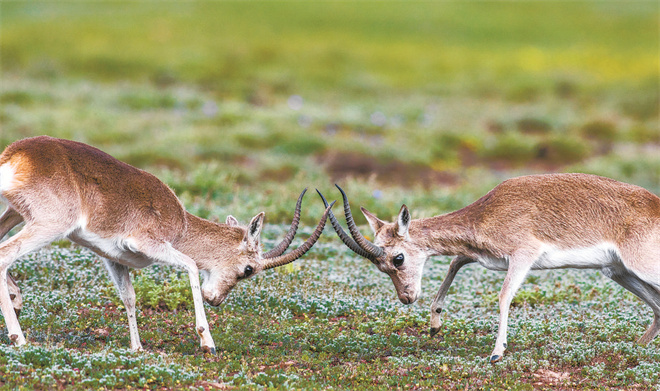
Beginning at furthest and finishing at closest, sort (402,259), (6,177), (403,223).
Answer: (402,259) < (403,223) < (6,177)

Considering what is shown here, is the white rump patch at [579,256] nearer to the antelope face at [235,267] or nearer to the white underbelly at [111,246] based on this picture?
the antelope face at [235,267]

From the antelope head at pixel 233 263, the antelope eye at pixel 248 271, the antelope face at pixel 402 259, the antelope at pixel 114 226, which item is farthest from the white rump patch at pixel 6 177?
the antelope face at pixel 402 259

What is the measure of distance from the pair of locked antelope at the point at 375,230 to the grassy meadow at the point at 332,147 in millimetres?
661

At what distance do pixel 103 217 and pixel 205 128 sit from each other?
14.0 metres

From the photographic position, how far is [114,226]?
8.20 metres

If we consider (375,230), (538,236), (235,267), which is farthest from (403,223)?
(235,267)

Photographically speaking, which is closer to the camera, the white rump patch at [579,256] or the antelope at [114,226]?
the antelope at [114,226]

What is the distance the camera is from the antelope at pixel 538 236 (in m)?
8.59

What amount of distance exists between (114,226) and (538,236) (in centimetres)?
456

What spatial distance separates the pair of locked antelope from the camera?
26.5ft

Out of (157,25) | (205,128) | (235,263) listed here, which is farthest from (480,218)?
(157,25)

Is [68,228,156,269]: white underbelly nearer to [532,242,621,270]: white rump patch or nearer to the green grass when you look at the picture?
the green grass

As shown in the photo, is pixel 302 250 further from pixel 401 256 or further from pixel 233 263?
pixel 401 256

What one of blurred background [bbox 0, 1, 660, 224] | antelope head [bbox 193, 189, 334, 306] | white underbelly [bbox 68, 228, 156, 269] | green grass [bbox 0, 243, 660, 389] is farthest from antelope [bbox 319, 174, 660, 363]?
blurred background [bbox 0, 1, 660, 224]
